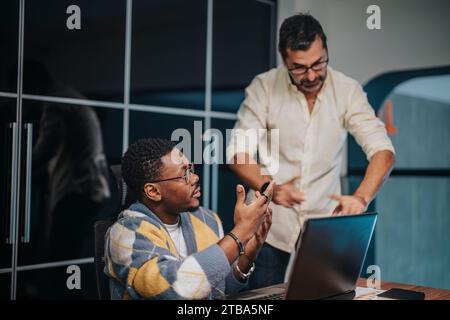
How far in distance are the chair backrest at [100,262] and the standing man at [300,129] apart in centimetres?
78

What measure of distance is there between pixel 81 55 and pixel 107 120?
338mm

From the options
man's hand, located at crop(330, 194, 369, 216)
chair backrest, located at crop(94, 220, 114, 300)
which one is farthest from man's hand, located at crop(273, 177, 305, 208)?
chair backrest, located at crop(94, 220, 114, 300)

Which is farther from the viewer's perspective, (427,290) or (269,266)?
(269,266)

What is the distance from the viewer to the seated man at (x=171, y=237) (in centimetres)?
146

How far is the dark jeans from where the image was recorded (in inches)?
94.3

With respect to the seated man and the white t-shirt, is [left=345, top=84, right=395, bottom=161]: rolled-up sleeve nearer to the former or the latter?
the seated man

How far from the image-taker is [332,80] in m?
2.53

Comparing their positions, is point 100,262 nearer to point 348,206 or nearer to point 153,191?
point 153,191

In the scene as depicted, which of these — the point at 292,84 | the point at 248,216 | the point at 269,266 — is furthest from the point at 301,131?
the point at 248,216

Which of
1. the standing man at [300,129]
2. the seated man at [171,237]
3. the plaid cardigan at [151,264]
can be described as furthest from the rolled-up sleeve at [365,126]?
the plaid cardigan at [151,264]

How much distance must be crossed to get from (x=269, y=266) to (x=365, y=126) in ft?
2.27

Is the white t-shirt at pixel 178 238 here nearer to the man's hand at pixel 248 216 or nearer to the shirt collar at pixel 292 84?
the man's hand at pixel 248 216

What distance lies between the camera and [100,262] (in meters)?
1.66
